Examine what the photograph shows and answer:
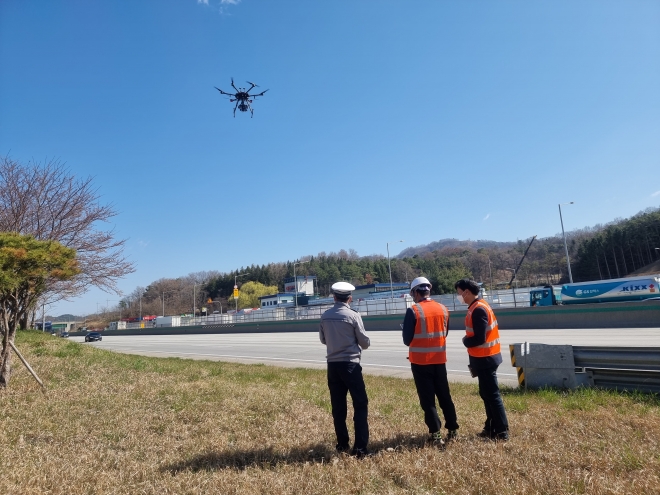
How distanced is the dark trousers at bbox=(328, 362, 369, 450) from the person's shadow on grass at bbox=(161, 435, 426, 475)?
20 centimetres

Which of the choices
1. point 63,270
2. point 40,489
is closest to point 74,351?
point 63,270

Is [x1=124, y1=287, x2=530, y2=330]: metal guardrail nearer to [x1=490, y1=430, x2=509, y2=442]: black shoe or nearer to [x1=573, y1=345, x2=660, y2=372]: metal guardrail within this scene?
[x1=573, y1=345, x2=660, y2=372]: metal guardrail

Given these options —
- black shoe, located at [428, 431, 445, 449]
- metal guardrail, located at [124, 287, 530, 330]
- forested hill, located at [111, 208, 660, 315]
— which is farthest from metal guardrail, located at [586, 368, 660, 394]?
forested hill, located at [111, 208, 660, 315]

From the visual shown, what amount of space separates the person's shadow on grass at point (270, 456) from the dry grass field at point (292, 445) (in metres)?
0.02

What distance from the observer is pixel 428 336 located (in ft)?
15.5

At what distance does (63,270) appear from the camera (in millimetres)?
8359

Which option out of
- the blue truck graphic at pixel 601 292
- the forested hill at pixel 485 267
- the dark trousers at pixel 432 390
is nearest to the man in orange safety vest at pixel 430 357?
the dark trousers at pixel 432 390

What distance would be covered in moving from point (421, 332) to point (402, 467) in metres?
1.37

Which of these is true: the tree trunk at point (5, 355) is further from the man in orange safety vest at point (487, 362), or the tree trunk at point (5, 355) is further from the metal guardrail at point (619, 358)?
the metal guardrail at point (619, 358)

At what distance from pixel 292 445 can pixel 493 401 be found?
7.39ft

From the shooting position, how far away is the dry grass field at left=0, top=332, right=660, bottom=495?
372 centimetres

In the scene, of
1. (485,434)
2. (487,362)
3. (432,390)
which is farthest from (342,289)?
(485,434)

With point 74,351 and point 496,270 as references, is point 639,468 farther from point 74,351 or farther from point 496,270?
point 496,270

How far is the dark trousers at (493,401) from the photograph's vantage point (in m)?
4.72
